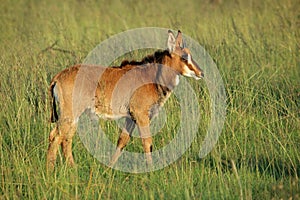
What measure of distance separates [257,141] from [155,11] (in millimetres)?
7739

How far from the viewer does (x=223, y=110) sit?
6.65 meters

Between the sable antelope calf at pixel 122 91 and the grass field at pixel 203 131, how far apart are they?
0.16 m

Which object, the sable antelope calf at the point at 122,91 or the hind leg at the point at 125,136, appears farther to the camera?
the sable antelope calf at the point at 122,91

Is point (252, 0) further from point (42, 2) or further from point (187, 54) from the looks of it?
point (187, 54)

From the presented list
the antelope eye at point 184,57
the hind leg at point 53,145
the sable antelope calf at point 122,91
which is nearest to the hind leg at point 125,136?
the sable antelope calf at point 122,91

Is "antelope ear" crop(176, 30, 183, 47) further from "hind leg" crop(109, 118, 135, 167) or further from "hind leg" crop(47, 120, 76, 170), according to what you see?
"hind leg" crop(47, 120, 76, 170)

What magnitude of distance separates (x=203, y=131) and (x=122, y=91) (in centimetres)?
104

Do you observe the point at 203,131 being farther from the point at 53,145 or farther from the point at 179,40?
the point at 53,145

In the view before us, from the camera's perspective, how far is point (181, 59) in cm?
685

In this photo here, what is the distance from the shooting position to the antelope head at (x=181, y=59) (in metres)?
6.79

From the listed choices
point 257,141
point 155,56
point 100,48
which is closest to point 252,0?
point 100,48

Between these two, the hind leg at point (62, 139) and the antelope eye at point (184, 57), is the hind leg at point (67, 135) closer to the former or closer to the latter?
the hind leg at point (62, 139)

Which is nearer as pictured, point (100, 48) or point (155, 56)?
point (155, 56)

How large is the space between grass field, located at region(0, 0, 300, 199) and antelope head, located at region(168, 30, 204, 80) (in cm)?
26
